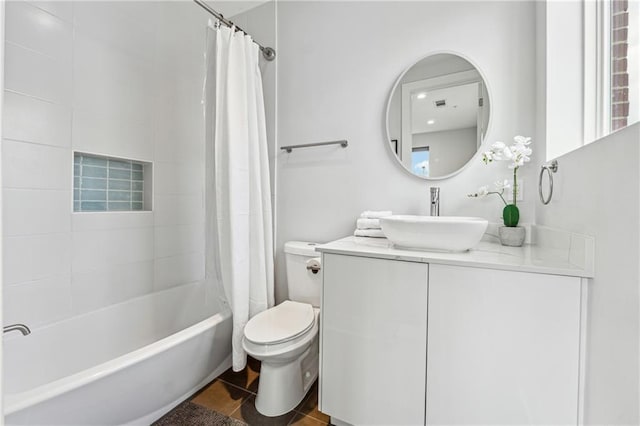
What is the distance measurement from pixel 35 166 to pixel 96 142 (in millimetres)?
318

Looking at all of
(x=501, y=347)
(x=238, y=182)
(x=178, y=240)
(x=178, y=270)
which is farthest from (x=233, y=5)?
(x=501, y=347)

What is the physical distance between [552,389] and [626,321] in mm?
375

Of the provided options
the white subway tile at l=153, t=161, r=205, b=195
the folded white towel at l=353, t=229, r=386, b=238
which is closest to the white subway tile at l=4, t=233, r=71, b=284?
the white subway tile at l=153, t=161, r=205, b=195

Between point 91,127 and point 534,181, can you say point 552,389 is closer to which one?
point 534,181

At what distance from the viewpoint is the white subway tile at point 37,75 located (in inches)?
53.2

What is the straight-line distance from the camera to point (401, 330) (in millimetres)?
1164

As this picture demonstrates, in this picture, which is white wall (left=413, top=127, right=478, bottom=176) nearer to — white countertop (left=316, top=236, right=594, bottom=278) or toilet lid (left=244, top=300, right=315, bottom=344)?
white countertop (left=316, top=236, right=594, bottom=278)

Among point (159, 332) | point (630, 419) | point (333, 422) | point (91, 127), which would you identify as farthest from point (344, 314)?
point (91, 127)

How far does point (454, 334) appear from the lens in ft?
3.53

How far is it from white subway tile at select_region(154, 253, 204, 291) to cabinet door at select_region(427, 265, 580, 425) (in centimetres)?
177

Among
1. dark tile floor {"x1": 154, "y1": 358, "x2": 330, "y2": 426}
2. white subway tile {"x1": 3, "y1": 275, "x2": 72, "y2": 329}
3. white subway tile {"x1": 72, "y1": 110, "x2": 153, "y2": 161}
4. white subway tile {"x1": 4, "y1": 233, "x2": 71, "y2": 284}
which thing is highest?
white subway tile {"x1": 72, "y1": 110, "x2": 153, "y2": 161}

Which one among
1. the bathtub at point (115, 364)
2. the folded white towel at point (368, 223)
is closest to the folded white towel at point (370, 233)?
the folded white towel at point (368, 223)

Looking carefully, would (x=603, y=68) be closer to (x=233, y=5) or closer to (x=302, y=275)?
(x=302, y=275)

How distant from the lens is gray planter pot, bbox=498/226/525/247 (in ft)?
4.31
